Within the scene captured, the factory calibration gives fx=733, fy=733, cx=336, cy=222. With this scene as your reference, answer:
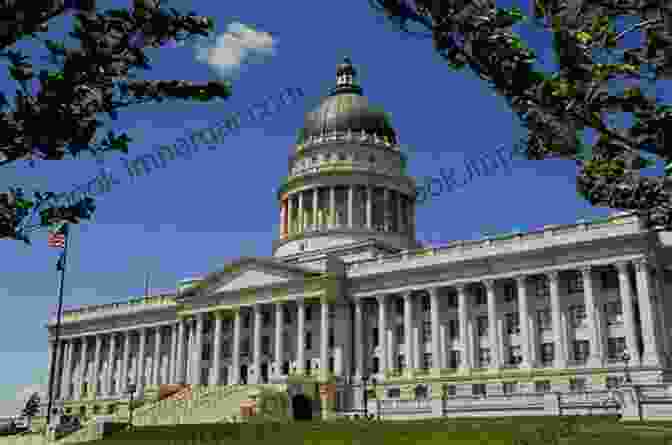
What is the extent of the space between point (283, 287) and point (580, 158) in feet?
219

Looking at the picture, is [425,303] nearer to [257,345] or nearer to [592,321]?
[592,321]

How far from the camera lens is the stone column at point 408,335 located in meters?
74.8

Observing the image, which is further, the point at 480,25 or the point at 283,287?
the point at 283,287

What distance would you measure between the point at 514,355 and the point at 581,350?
6.48 m

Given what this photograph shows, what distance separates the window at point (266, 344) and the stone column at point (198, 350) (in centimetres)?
847

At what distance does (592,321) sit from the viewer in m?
65.2

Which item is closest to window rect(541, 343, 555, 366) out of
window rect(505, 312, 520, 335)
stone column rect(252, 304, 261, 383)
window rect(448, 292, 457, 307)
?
window rect(505, 312, 520, 335)

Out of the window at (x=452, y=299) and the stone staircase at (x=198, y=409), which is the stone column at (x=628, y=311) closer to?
the window at (x=452, y=299)

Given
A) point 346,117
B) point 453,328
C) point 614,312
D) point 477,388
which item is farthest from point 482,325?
point 346,117

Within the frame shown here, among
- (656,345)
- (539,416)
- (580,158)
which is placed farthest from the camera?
(656,345)

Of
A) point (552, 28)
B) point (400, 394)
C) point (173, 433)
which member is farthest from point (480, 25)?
point (400, 394)

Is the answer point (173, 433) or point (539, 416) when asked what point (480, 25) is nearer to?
point (539, 416)

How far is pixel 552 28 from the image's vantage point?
15797 mm

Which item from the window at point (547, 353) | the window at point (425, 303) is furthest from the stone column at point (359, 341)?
the window at point (547, 353)
